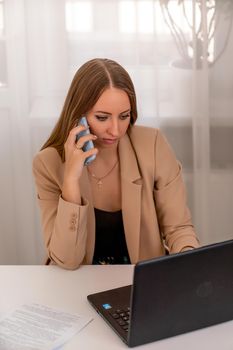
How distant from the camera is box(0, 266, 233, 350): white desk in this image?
1.20 m

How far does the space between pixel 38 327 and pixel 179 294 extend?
33 cm

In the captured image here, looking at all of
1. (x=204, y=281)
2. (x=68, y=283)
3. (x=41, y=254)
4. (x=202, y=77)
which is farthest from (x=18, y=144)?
(x=204, y=281)

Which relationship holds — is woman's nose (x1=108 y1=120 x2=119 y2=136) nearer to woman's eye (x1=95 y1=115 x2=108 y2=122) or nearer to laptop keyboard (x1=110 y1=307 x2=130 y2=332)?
woman's eye (x1=95 y1=115 x2=108 y2=122)

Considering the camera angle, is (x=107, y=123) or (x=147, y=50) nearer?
(x=107, y=123)

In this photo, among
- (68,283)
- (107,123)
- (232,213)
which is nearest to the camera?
(68,283)

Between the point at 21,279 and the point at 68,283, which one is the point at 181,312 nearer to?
the point at 68,283

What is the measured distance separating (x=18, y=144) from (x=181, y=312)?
155 centimetres

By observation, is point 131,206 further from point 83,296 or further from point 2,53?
point 2,53

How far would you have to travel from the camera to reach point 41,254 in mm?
2740

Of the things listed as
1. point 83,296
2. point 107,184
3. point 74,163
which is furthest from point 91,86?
point 83,296

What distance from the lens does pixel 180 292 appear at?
115cm

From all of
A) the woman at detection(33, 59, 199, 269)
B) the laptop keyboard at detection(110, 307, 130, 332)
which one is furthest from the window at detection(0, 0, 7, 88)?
the laptop keyboard at detection(110, 307, 130, 332)

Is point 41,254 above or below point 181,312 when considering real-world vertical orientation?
below

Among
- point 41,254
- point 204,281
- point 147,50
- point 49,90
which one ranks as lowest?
point 41,254
